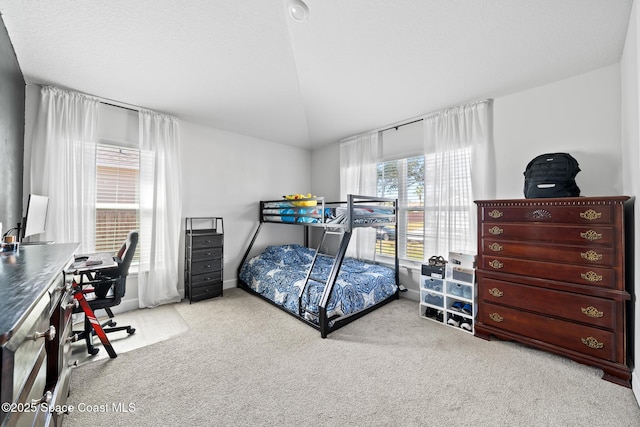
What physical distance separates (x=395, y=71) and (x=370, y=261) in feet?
8.40

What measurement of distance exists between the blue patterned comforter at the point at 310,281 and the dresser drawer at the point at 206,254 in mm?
532

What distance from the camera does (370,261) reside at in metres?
3.88

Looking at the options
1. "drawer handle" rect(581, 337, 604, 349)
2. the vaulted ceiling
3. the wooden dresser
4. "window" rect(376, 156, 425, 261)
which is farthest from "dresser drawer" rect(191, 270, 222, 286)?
"drawer handle" rect(581, 337, 604, 349)

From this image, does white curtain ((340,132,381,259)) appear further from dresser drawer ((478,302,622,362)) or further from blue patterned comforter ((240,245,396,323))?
dresser drawer ((478,302,622,362))

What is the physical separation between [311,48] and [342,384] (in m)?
2.85

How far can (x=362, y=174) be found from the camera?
401cm

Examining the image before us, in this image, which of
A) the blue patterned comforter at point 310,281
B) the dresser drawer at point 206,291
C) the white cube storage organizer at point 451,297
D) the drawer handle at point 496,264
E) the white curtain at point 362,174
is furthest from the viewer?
the white curtain at point 362,174

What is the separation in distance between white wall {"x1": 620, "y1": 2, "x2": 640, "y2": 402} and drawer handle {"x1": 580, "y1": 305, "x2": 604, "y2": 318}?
170 millimetres

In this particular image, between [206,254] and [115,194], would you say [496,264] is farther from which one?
[115,194]

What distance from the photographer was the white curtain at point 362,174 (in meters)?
3.90

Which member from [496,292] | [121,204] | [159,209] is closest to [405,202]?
[496,292]

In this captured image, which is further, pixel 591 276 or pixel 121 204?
pixel 121 204

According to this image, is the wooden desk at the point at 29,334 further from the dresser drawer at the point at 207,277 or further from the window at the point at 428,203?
the window at the point at 428,203

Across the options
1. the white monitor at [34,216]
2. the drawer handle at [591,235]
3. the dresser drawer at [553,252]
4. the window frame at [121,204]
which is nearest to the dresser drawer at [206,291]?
the window frame at [121,204]
